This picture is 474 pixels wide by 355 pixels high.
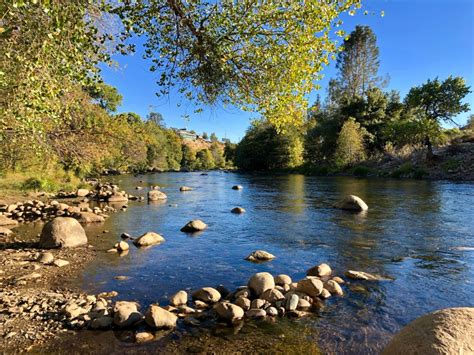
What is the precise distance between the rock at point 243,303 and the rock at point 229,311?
0.19 m

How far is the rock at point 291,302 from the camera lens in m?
7.65

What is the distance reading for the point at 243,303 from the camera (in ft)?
25.2

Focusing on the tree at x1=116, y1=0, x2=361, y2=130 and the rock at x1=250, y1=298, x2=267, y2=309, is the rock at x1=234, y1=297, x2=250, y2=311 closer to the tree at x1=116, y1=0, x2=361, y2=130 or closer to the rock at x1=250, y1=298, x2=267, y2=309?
the rock at x1=250, y1=298, x2=267, y2=309

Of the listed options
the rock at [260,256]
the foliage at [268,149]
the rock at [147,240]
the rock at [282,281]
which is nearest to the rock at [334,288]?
the rock at [282,281]

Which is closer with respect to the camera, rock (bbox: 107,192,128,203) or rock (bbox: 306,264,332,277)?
rock (bbox: 306,264,332,277)

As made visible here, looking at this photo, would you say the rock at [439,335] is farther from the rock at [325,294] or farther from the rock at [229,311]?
the rock at [325,294]

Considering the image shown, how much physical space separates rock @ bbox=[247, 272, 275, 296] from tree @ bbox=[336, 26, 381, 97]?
6450 cm

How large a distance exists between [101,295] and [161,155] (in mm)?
97489

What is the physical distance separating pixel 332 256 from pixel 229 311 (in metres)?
5.60

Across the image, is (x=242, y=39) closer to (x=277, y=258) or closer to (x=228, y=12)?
(x=228, y=12)

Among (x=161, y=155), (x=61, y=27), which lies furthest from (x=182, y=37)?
(x=161, y=155)

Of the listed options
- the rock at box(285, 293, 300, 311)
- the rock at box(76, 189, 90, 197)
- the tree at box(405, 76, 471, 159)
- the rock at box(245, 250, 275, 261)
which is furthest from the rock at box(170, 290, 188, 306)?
the tree at box(405, 76, 471, 159)

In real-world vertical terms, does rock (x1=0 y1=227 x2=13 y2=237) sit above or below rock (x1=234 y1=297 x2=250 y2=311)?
below

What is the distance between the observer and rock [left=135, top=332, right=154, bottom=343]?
6.38 metres
